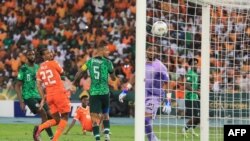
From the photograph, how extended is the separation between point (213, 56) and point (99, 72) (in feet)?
8.24

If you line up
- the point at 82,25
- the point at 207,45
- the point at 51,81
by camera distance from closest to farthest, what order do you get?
the point at 207,45
the point at 51,81
the point at 82,25

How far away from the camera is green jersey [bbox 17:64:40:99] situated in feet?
57.2

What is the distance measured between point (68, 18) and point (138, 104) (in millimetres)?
21841

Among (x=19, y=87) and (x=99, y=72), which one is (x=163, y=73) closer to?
(x=99, y=72)

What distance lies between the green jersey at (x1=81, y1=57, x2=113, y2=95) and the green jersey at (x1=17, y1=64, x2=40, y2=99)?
72.1 inches

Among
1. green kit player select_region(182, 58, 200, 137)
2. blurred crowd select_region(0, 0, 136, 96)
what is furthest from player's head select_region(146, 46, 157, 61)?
blurred crowd select_region(0, 0, 136, 96)

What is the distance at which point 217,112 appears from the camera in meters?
14.3

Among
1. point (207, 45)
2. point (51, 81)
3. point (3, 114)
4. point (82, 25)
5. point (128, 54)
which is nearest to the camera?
point (207, 45)

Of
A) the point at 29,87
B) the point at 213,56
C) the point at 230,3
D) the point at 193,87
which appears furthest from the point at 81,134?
the point at 230,3

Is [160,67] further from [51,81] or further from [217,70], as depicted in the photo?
[51,81]

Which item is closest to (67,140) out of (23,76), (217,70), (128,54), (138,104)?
(23,76)

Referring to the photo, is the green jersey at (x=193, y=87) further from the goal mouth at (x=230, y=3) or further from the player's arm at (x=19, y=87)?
the player's arm at (x=19, y=87)

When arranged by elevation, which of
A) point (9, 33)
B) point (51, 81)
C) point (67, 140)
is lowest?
point (67, 140)

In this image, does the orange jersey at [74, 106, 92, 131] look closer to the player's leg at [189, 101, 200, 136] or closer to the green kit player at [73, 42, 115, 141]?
the green kit player at [73, 42, 115, 141]
